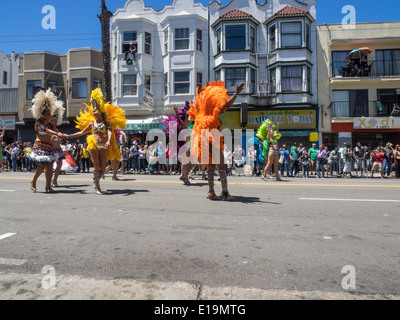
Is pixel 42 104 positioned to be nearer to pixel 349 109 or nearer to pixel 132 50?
pixel 132 50

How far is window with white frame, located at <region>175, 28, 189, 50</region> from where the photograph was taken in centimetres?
2389

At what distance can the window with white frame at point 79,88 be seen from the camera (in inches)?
1029

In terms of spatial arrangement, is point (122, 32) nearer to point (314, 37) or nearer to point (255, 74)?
point (255, 74)

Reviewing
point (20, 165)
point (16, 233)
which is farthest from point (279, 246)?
point (20, 165)

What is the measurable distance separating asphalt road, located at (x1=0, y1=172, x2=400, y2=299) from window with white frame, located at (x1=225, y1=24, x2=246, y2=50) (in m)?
19.7

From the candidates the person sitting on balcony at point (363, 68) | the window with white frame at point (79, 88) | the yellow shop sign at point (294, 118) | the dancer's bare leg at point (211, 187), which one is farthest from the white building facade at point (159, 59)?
the dancer's bare leg at point (211, 187)

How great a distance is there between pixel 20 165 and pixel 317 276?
20.6 metres

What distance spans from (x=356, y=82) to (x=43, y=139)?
74.5 ft

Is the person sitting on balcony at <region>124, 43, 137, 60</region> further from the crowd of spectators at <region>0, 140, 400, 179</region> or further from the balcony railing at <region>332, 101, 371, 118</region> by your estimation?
the balcony railing at <region>332, 101, 371, 118</region>

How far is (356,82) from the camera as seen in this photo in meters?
22.8

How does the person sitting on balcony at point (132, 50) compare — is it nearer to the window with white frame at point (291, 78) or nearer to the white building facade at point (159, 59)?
the white building facade at point (159, 59)

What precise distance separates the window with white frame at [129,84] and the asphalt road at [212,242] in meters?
19.5

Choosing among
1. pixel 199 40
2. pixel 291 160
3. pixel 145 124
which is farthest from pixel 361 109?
pixel 145 124

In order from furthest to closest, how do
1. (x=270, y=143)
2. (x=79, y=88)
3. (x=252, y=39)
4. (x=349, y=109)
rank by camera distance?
1. (x=79, y=88)
2. (x=252, y=39)
3. (x=349, y=109)
4. (x=270, y=143)
